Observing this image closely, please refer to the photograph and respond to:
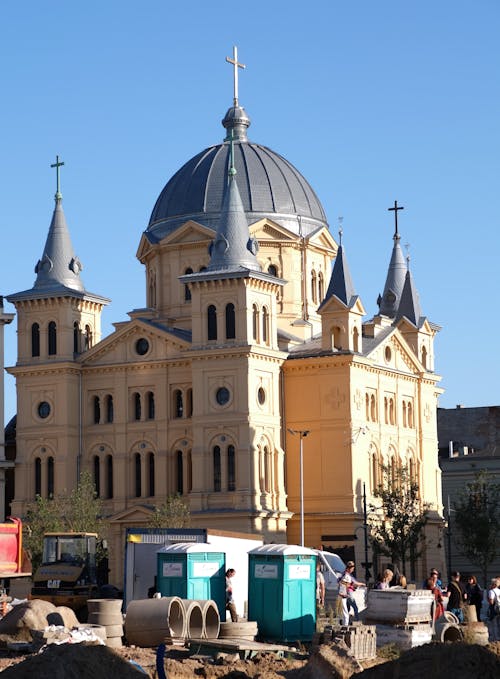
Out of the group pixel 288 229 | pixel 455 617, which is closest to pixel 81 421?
pixel 288 229

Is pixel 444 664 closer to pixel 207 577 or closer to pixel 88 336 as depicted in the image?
pixel 207 577

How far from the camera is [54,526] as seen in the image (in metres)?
71.1

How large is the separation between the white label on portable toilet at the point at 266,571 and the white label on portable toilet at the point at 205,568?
1329 mm

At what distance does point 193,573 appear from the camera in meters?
38.9

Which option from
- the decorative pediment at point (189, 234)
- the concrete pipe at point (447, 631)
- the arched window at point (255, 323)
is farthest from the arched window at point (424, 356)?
the concrete pipe at point (447, 631)

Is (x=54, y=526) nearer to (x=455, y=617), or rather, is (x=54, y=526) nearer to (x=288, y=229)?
(x=288, y=229)

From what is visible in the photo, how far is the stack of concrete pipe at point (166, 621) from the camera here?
115 feet

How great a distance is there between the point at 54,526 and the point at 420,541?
21057mm

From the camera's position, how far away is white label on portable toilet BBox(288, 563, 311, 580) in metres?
38.4

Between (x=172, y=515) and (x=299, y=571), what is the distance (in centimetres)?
3350

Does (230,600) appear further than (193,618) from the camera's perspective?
Yes

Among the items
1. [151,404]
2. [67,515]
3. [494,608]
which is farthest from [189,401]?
[494,608]

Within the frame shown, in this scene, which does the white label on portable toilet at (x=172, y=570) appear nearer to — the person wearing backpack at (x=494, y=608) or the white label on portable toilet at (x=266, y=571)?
the white label on portable toilet at (x=266, y=571)

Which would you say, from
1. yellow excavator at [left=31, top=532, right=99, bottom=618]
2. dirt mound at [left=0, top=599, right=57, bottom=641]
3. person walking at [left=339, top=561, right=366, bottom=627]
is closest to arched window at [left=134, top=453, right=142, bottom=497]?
yellow excavator at [left=31, top=532, right=99, bottom=618]
